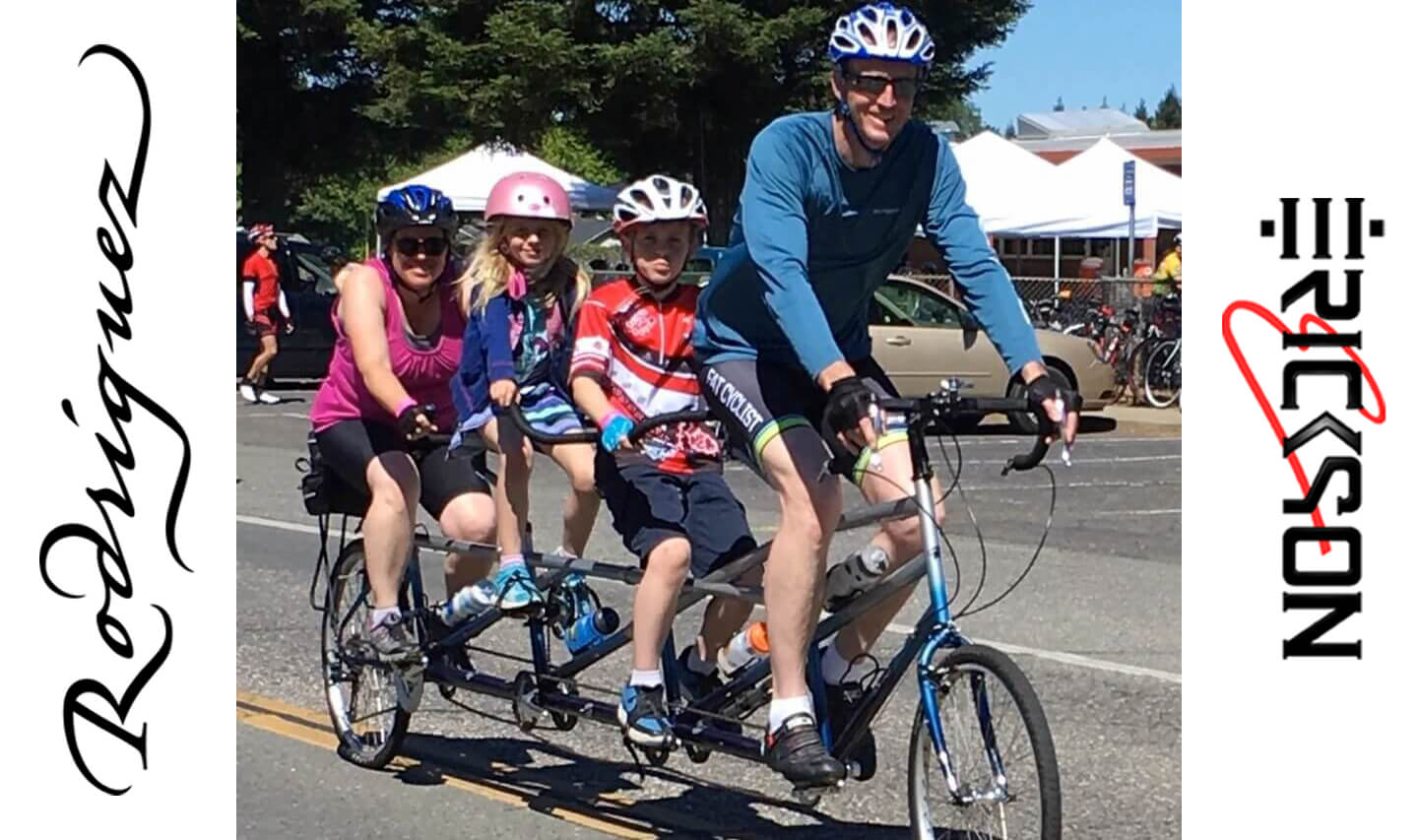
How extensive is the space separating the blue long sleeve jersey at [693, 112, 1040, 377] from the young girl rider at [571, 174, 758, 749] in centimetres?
52

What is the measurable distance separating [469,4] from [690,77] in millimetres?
3909

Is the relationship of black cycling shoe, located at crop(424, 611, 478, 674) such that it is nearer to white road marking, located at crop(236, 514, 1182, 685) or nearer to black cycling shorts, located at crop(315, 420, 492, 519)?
black cycling shorts, located at crop(315, 420, 492, 519)

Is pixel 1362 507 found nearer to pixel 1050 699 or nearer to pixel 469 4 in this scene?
pixel 1050 699

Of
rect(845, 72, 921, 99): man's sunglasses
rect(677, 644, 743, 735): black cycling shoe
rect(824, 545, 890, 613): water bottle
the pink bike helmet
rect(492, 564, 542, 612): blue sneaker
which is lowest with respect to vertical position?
rect(677, 644, 743, 735): black cycling shoe

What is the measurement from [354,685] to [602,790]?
1.06 meters

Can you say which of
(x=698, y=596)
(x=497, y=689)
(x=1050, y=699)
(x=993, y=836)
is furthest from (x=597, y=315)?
(x=1050, y=699)

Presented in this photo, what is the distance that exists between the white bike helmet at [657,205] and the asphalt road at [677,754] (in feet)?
4.82

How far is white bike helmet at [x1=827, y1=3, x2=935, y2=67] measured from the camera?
5660mm

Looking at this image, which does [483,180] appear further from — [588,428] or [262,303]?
[588,428]

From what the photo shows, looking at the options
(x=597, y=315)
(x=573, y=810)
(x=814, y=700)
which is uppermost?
(x=597, y=315)

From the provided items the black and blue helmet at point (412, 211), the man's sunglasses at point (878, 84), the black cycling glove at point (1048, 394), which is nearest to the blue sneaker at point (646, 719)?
the black cycling glove at point (1048, 394)

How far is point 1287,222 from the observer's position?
6680 millimetres

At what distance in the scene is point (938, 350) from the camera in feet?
69.6

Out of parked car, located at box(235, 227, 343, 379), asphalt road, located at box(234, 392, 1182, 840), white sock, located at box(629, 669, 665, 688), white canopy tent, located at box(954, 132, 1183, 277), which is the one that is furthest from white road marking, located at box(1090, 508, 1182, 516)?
A: white canopy tent, located at box(954, 132, 1183, 277)
